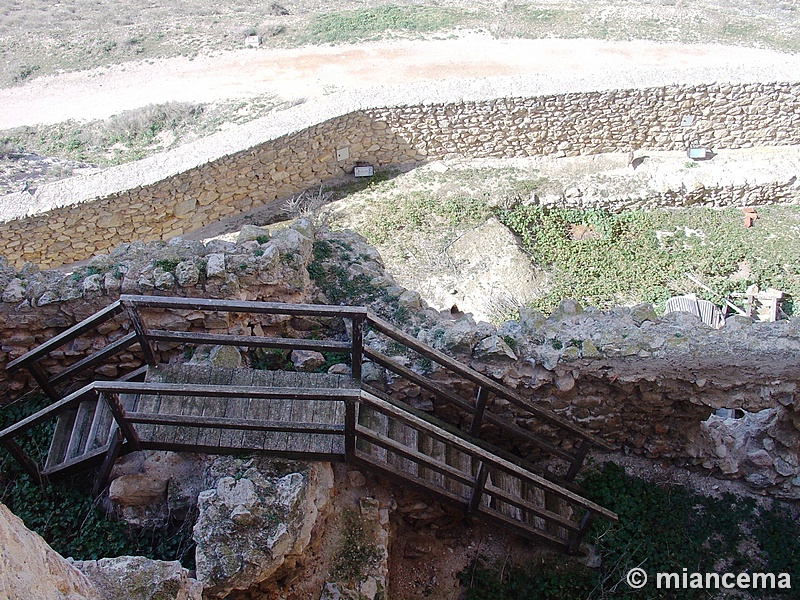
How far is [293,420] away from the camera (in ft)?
17.3

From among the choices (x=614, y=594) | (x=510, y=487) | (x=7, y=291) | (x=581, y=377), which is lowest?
(x=614, y=594)

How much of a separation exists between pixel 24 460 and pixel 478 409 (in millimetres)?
3630

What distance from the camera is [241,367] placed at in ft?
19.0

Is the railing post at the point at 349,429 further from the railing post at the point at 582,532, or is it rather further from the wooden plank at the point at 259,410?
the railing post at the point at 582,532

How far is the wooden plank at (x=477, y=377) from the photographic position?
5.09 meters

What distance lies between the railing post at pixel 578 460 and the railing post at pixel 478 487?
1.16 m

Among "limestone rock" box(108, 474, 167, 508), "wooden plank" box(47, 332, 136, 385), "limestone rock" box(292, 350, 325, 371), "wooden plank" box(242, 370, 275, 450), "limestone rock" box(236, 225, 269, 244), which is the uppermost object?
"limestone rock" box(236, 225, 269, 244)

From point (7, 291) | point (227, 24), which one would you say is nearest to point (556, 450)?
point (7, 291)

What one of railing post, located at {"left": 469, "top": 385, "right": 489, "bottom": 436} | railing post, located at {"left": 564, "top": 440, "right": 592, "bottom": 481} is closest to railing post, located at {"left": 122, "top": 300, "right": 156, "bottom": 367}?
railing post, located at {"left": 469, "top": 385, "right": 489, "bottom": 436}

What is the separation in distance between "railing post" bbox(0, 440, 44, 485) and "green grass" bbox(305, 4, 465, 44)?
1524 centimetres

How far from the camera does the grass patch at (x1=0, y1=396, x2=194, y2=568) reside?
465cm

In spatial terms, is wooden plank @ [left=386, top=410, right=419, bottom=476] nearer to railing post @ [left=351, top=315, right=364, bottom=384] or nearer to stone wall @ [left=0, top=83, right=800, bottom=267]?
railing post @ [left=351, top=315, right=364, bottom=384]

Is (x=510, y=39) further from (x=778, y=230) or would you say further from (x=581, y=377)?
(x=581, y=377)

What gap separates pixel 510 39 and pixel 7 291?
15.5 metres
